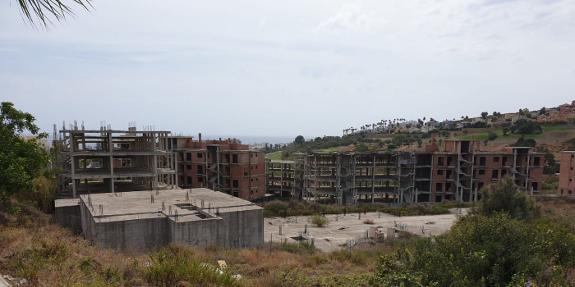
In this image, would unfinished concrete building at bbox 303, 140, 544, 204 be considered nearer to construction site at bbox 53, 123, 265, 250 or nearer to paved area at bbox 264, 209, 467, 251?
paved area at bbox 264, 209, 467, 251

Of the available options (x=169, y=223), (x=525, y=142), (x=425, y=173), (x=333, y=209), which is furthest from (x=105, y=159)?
(x=525, y=142)

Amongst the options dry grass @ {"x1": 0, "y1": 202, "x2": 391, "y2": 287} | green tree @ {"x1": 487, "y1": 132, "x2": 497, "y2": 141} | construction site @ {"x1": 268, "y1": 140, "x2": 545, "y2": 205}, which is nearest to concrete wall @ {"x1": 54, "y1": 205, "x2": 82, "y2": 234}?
dry grass @ {"x1": 0, "y1": 202, "x2": 391, "y2": 287}

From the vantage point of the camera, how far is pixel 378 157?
2078 inches

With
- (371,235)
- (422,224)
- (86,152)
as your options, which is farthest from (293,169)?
(86,152)

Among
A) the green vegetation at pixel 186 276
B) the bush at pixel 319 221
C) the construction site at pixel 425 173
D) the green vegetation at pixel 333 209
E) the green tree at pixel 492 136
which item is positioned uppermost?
the green vegetation at pixel 186 276

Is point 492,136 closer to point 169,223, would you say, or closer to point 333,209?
point 333,209

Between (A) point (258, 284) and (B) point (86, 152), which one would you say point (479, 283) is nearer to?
(A) point (258, 284)

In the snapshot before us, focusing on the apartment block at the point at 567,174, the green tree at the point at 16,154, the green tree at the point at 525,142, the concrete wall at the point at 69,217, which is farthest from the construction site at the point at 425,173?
the green tree at the point at 16,154

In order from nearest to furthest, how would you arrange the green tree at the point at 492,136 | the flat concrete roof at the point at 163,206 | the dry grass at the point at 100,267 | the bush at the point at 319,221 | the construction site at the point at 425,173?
the dry grass at the point at 100,267
the flat concrete roof at the point at 163,206
the bush at the point at 319,221
the construction site at the point at 425,173
the green tree at the point at 492,136

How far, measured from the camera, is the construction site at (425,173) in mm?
Answer: 51844

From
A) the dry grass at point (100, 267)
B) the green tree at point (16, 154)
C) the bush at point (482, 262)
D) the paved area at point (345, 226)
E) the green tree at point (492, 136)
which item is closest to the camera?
the dry grass at point (100, 267)

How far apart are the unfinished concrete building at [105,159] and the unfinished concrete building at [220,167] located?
13350 millimetres

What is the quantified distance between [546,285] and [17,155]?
1960cm

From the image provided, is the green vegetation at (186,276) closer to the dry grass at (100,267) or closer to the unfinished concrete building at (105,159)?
the dry grass at (100,267)
